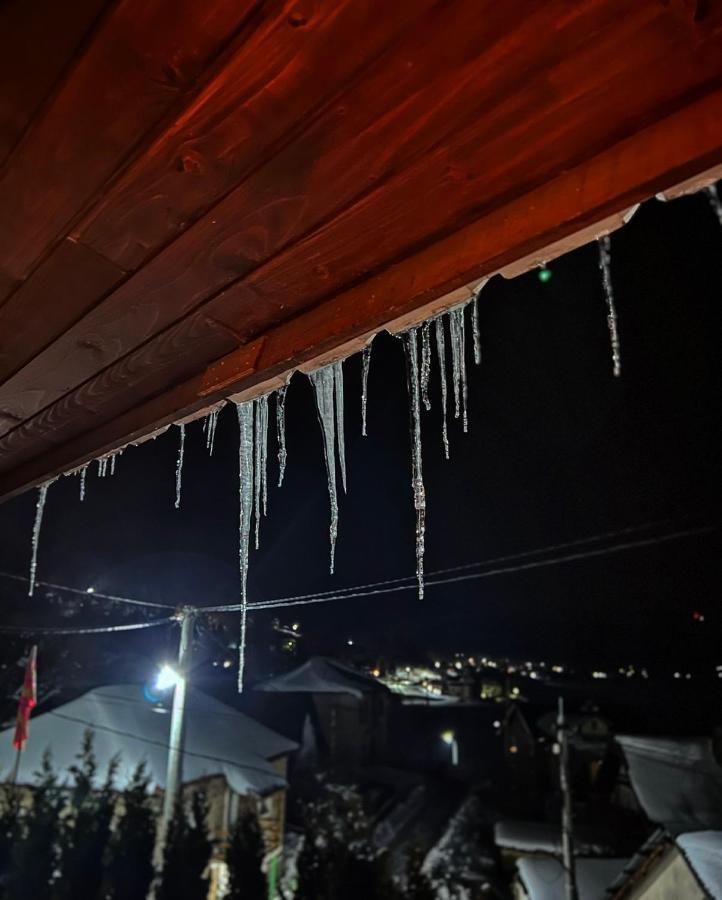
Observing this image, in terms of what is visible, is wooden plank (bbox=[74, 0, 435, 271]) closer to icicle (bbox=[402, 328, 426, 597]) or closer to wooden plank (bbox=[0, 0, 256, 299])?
wooden plank (bbox=[0, 0, 256, 299])

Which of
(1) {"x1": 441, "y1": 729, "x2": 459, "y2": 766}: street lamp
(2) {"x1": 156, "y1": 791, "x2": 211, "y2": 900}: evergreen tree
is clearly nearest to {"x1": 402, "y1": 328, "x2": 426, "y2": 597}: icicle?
(2) {"x1": 156, "y1": 791, "x2": 211, "y2": 900}: evergreen tree

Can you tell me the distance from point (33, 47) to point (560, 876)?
57.6 ft

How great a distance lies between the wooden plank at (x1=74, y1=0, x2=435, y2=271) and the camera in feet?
2.66

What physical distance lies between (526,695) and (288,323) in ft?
180

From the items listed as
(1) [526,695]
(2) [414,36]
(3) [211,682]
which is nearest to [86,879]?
(3) [211,682]

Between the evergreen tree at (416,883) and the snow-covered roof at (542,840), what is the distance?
624cm

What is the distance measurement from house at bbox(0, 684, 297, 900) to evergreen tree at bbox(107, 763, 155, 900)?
1.11 meters

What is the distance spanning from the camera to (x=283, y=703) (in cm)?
2678

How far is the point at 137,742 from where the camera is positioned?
14.5 meters

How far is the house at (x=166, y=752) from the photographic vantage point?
13.9 meters

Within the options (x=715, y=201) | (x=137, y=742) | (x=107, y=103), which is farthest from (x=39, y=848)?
(x=715, y=201)

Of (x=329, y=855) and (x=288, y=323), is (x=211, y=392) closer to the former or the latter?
(x=288, y=323)

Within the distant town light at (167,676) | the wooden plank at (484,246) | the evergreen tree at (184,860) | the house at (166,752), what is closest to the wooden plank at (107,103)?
the wooden plank at (484,246)

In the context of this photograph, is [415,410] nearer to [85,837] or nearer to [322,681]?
[85,837]
